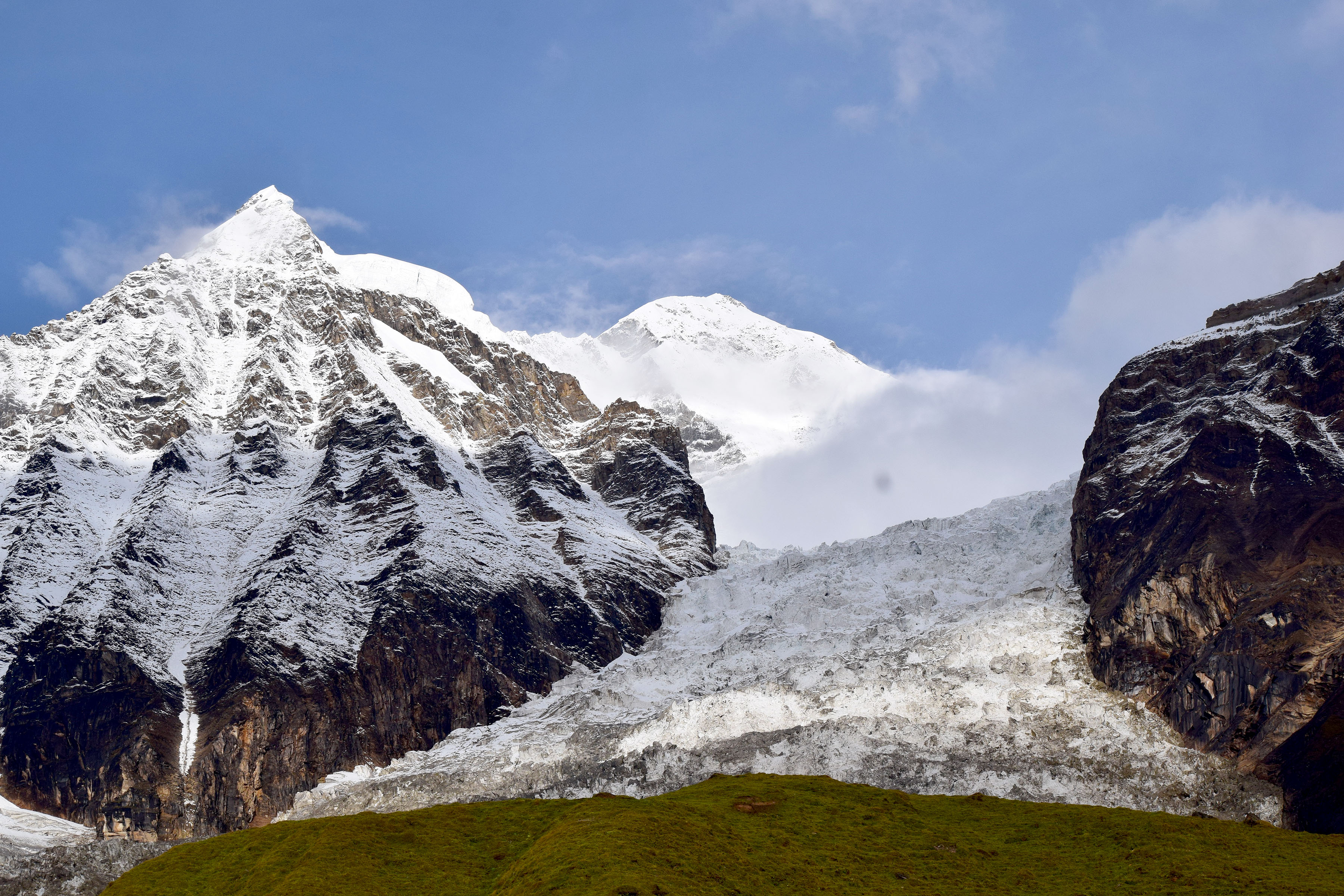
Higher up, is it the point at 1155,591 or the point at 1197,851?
the point at 1155,591

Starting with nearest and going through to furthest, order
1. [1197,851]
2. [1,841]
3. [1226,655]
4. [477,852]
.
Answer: [1197,851]
[477,852]
[1226,655]
[1,841]

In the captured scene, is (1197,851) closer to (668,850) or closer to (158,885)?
(668,850)

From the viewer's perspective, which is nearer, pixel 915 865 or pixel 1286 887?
pixel 1286 887

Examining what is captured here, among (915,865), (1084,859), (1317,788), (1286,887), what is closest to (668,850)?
(915,865)

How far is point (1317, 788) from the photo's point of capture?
145500 mm

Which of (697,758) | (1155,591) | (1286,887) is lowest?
(1286,887)

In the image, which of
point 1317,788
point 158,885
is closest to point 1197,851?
point 1317,788

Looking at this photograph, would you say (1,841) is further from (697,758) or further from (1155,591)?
(1155,591)

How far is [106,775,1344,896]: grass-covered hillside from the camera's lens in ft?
330

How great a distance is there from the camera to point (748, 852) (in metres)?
110

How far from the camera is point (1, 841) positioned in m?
187

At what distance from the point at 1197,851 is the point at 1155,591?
310 feet

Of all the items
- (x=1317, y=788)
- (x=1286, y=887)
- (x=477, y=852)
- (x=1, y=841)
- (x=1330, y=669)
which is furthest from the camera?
(x=1, y=841)

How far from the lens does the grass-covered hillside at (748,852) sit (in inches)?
3962
